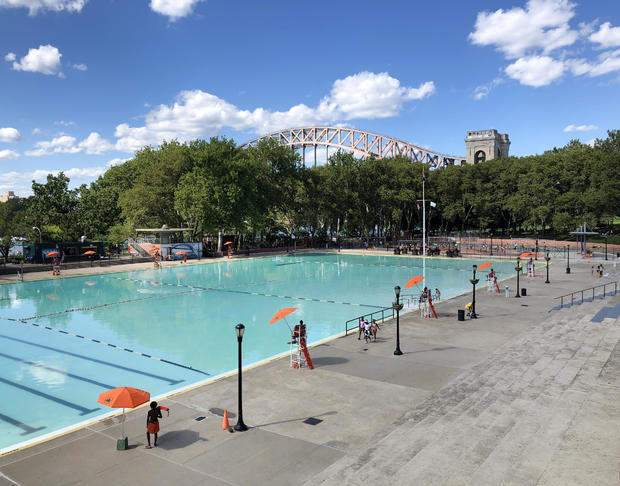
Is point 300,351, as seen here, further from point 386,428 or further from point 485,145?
point 485,145

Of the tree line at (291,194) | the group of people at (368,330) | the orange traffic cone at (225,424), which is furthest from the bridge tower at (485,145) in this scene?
the orange traffic cone at (225,424)

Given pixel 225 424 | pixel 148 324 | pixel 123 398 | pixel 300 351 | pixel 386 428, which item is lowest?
pixel 148 324

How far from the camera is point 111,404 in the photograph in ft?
35.1

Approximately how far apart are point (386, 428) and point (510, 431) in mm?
2998

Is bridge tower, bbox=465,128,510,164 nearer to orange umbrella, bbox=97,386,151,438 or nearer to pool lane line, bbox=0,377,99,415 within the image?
pool lane line, bbox=0,377,99,415

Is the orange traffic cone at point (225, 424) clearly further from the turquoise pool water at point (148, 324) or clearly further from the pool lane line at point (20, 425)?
the pool lane line at point (20, 425)

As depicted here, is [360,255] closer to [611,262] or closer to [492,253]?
[492,253]

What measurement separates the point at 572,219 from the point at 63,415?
80792 mm

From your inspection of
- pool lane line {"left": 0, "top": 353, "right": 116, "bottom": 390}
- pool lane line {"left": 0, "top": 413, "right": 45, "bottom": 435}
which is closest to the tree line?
pool lane line {"left": 0, "top": 353, "right": 116, "bottom": 390}

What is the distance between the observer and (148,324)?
88.5 feet

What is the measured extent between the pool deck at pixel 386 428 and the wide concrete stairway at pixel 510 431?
36 millimetres

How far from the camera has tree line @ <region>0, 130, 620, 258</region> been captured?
64.6m

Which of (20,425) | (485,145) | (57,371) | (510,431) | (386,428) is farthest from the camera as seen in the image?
(485,145)

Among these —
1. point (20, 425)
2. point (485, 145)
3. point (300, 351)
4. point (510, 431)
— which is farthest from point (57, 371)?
point (485, 145)
